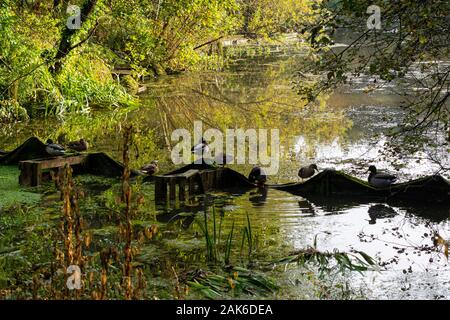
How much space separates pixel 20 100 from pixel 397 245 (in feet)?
45.2

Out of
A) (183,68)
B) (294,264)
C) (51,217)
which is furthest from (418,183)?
(183,68)

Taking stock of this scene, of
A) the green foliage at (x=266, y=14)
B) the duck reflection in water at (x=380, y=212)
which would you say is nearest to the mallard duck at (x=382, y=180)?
the duck reflection in water at (x=380, y=212)

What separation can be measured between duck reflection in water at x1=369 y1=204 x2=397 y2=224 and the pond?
0.01 m

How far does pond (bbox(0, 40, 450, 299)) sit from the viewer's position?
7.27 metres

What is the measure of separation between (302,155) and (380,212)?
441 centimetres

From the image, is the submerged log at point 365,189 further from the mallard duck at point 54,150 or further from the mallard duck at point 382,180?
the mallard duck at point 54,150

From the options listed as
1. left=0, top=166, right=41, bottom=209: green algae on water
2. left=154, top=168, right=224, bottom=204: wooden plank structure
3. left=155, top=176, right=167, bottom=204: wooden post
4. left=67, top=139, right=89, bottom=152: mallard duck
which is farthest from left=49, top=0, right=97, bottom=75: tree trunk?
left=155, top=176, right=167, bottom=204: wooden post

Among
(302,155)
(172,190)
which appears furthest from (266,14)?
(172,190)

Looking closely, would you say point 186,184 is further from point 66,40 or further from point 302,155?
point 66,40

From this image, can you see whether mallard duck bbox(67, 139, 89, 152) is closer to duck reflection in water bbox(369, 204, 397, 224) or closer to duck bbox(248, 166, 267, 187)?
duck bbox(248, 166, 267, 187)

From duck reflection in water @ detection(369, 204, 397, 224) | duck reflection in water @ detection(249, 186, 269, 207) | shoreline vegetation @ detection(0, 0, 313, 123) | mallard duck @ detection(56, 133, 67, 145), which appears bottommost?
duck reflection in water @ detection(369, 204, 397, 224)

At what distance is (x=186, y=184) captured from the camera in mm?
10711

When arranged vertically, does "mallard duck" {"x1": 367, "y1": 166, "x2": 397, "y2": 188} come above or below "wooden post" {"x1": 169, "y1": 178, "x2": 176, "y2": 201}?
above

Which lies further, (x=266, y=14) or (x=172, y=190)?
(x=266, y=14)
